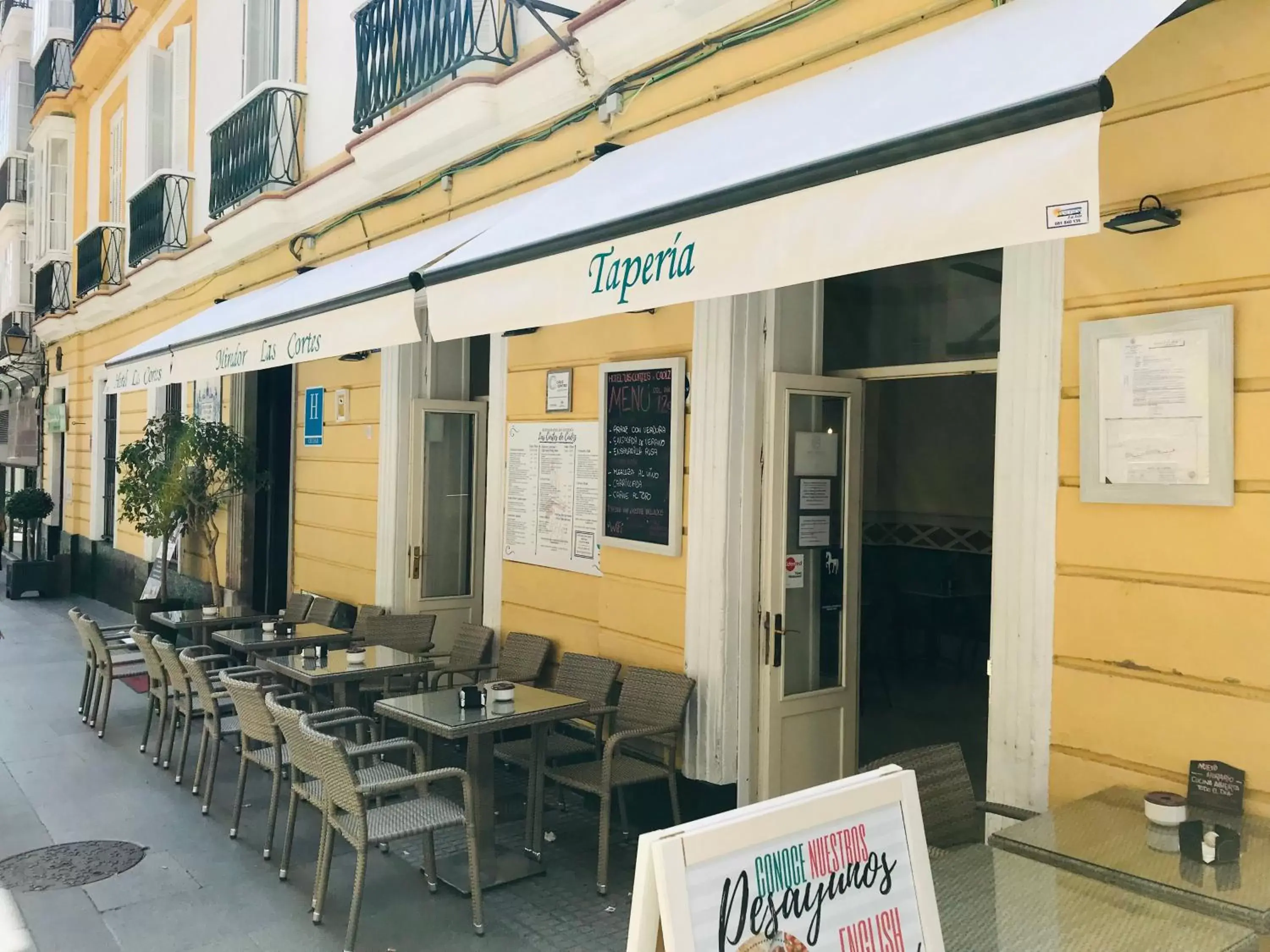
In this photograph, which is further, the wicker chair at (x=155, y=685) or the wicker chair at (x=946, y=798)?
the wicker chair at (x=155, y=685)

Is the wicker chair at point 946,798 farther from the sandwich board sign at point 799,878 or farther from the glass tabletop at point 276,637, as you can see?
the glass tabletop at point 276,637

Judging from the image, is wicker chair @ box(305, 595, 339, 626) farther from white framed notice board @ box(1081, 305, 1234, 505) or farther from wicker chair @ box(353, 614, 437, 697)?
white framed notice board @ box(1081, 305, 1234, 505)

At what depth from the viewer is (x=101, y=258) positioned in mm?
14078

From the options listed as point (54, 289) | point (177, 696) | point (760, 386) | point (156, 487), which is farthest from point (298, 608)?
point (54, 289)

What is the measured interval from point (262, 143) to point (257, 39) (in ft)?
5.53

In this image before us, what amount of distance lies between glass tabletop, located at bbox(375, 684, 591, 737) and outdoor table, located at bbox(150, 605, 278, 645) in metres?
3.12

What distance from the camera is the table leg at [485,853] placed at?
4473 millimetres

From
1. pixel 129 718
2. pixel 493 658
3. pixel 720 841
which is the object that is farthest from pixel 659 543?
pixel 129 718

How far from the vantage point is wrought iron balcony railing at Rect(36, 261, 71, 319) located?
1608 centimetres

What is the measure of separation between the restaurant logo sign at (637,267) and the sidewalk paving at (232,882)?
8.18 ft

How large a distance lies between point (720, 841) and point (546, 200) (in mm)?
3472

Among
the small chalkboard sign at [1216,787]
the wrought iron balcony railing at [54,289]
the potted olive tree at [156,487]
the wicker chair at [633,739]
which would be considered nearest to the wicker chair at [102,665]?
the potted olive tree at [156,487]

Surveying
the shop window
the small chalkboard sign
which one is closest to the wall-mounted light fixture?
the shop window

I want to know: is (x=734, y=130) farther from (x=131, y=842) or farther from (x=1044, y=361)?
(x=131, y=842)
